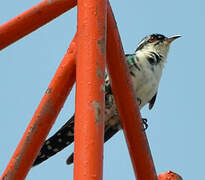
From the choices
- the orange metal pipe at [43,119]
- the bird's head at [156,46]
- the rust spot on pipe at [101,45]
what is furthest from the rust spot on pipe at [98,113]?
the bird's head at [156,46]

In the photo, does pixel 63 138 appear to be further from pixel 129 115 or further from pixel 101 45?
pixel 101 45

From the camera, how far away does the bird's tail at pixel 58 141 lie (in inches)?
220

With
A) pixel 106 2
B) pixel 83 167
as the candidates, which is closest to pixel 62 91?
pixel 106 2

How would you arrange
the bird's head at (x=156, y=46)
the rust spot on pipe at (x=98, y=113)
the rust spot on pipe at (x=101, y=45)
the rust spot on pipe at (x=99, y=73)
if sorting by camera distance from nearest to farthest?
the rust spot on pipe at (x=98, y=113)
the rust spot on pipe at (x=99, y=73)
the rust spot on pipe at (x=101, y=45)
the bird's head at (x=156, y=46)

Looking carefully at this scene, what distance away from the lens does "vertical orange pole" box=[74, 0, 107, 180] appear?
2500mm

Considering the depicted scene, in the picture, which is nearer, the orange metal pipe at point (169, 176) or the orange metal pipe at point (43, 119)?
the orange metal pipe at point (43, 119)

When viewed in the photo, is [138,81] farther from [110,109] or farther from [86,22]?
[86,22]

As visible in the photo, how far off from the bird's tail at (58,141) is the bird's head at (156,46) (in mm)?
1299

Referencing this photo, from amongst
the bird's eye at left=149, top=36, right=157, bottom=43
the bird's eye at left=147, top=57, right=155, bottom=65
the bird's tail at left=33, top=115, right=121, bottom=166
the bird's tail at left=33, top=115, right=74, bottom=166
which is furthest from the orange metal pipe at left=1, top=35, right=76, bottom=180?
the bird's eye at left=149, top=36, right=157, bottom=43

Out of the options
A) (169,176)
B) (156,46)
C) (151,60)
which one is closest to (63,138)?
(151,60)

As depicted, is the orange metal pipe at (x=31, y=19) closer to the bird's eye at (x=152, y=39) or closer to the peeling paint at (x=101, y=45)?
the peeling paint at (x=101, y=45)

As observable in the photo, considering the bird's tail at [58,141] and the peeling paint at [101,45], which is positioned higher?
the bird's tail at [58,141]

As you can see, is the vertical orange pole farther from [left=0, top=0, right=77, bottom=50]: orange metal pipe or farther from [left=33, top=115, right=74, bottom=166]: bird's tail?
[left=33, top=115, right=74, bottom=166]: bird's tail

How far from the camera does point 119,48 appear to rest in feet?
10.4
